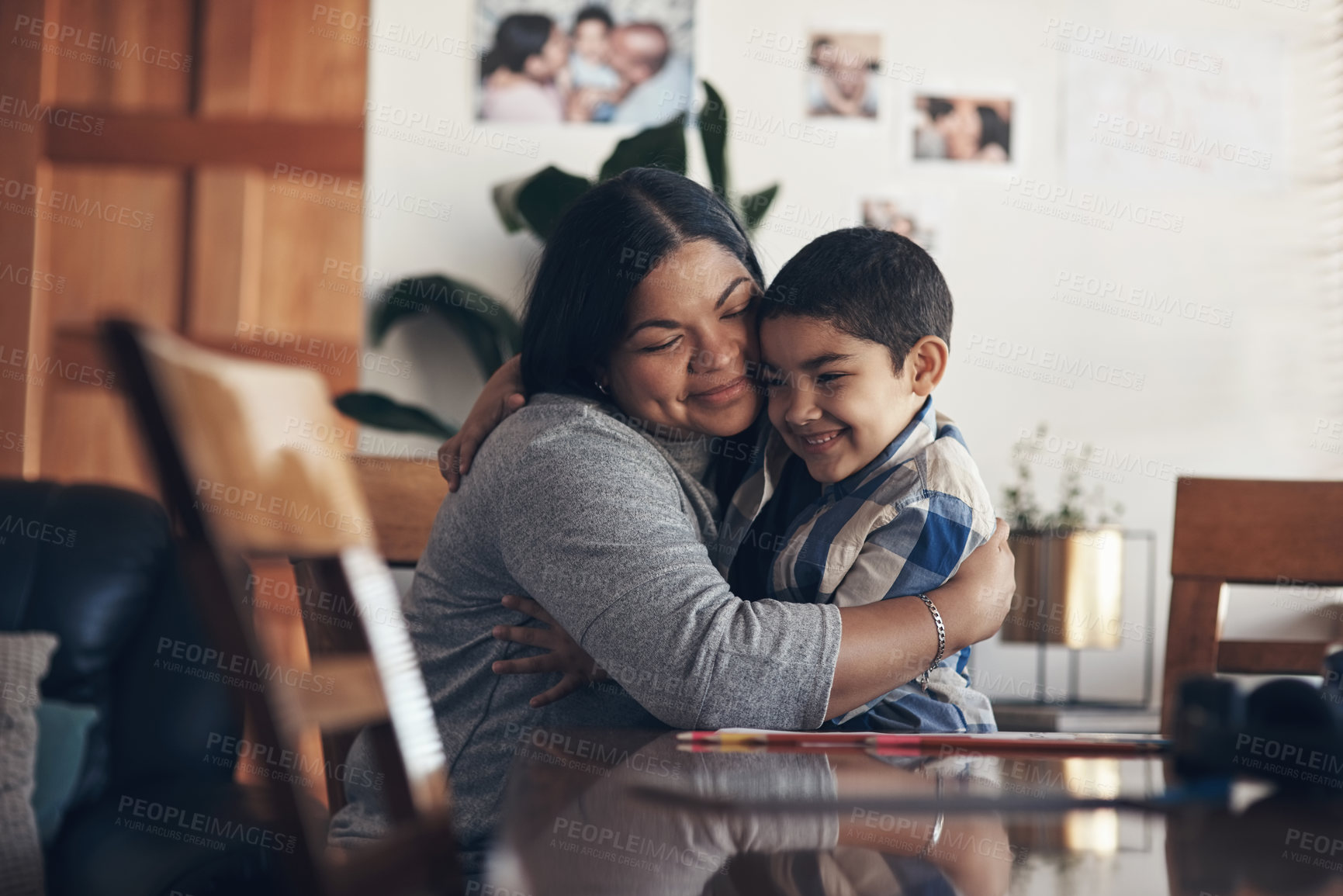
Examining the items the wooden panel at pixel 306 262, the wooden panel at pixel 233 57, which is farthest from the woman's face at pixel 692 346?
the wooden panel at pixel 233 57

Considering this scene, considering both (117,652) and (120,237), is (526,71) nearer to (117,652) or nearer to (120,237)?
(120,237)

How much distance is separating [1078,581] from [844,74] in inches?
63.9

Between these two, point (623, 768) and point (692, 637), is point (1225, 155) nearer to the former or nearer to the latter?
point (692, 637)

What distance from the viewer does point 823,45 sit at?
3221 mm

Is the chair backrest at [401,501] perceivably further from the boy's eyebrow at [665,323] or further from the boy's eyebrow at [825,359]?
the boy's eyebrow at [825,359]

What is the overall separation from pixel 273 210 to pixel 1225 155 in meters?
2.83

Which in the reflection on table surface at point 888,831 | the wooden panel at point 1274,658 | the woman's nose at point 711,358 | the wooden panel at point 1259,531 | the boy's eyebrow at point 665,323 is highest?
the boy's eyebrow at point 665,323

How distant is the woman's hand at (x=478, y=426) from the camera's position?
1270mm

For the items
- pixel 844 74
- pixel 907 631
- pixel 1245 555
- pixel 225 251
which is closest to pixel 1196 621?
pixel 1245 555

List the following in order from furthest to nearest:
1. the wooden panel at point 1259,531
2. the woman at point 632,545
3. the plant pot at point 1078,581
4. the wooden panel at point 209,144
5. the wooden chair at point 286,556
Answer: the wooden panel at point 209,144, the plant pot at point 1078,581, the wooden panel at point 1259,531, the woman at point 632,545, the wooden chair at point 286,556

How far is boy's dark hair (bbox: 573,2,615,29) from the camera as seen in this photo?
3201mm

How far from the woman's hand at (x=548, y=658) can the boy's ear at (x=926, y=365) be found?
1.60 feet

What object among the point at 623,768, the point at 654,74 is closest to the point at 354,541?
the point at 623,768

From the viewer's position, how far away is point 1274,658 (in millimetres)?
1369
